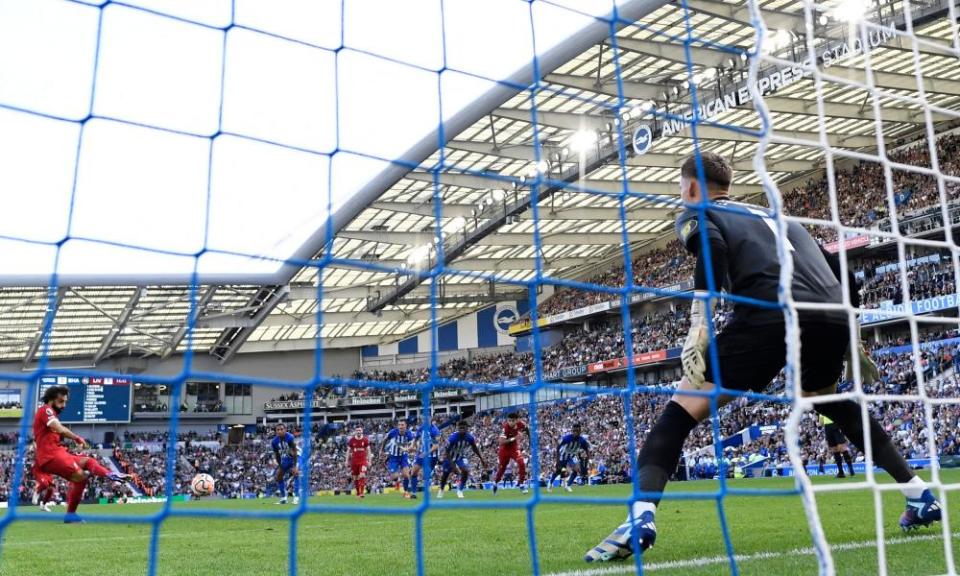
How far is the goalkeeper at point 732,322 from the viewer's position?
10.8 ft

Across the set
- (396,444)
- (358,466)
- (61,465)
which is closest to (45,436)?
(61,465)

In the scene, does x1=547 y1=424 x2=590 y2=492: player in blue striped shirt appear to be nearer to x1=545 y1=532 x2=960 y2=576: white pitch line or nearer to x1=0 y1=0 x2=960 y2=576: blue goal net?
x1=0 y1=0 x2=960 y2=576: blue goal net

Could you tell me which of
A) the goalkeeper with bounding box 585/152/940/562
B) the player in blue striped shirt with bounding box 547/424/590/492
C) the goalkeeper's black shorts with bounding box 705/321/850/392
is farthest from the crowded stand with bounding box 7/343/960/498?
the goalkeeper with bounding box 585/152/940/562

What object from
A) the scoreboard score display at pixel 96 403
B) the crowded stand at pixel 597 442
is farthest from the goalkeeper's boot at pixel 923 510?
the scoreboard score display at pixel 96 403

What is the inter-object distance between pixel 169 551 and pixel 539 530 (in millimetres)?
2453

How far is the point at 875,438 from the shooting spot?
12.3ft

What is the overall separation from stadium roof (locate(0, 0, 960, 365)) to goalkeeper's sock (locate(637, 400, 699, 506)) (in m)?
12.4

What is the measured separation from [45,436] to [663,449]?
7086 millimetres

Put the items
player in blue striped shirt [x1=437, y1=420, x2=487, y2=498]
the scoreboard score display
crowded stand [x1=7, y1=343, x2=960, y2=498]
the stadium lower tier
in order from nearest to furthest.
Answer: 1. player in blue striped shirt [x1=437, y1=420, x2=487, y2=498]
2. the stadium lower tier
3. crowded stand [x1=7, y1=343, x2=960, y2=498]
4. the scoreboard score display

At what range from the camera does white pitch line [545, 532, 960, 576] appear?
10.9 ft

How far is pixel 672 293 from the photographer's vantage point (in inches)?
126

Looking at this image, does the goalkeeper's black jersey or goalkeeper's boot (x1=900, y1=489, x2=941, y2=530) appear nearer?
the goalkeeper's black jersey

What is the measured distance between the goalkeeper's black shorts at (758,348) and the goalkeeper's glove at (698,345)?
0.06 meters

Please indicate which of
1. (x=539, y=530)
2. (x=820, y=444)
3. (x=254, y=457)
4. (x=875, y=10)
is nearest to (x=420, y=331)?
(x=254, y=457)
